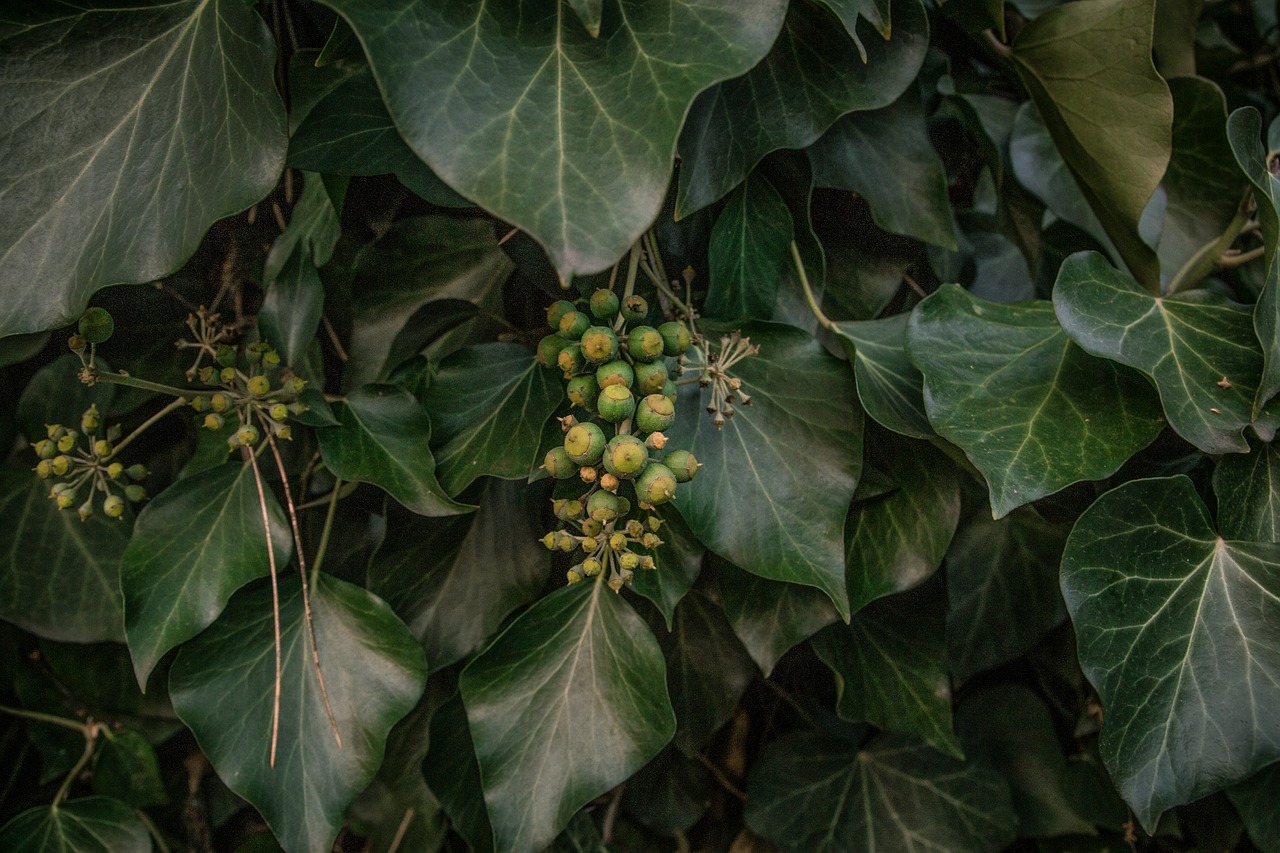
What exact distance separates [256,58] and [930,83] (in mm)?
631

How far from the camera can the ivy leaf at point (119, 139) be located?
A: 59 centimetres

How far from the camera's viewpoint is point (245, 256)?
91 centimetres

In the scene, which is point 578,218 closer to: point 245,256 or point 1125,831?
point 245,256

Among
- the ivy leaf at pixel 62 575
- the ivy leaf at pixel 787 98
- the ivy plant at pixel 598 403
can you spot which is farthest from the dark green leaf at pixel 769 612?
the ivy leaf at pixel 62 575

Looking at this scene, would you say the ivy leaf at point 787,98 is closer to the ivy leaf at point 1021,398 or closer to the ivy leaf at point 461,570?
the ivy leaf at point 1021,398

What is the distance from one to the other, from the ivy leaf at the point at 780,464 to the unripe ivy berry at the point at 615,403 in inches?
4.6

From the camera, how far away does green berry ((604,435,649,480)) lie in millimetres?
559

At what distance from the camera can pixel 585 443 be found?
1.89ft

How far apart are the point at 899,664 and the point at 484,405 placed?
19.3 inches

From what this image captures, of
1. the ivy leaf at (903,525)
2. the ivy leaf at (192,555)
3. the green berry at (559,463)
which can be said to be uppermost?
the green berry at (559,463)

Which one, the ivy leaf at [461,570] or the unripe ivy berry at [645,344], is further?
the ivy leaf at [461,570]

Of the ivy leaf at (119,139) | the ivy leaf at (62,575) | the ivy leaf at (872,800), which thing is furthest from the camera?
the ivy leaf at (872,800)

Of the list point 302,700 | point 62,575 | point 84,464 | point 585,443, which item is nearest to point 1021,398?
point 585,443

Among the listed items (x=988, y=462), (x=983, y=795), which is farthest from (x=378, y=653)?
(x=983, y=795)
